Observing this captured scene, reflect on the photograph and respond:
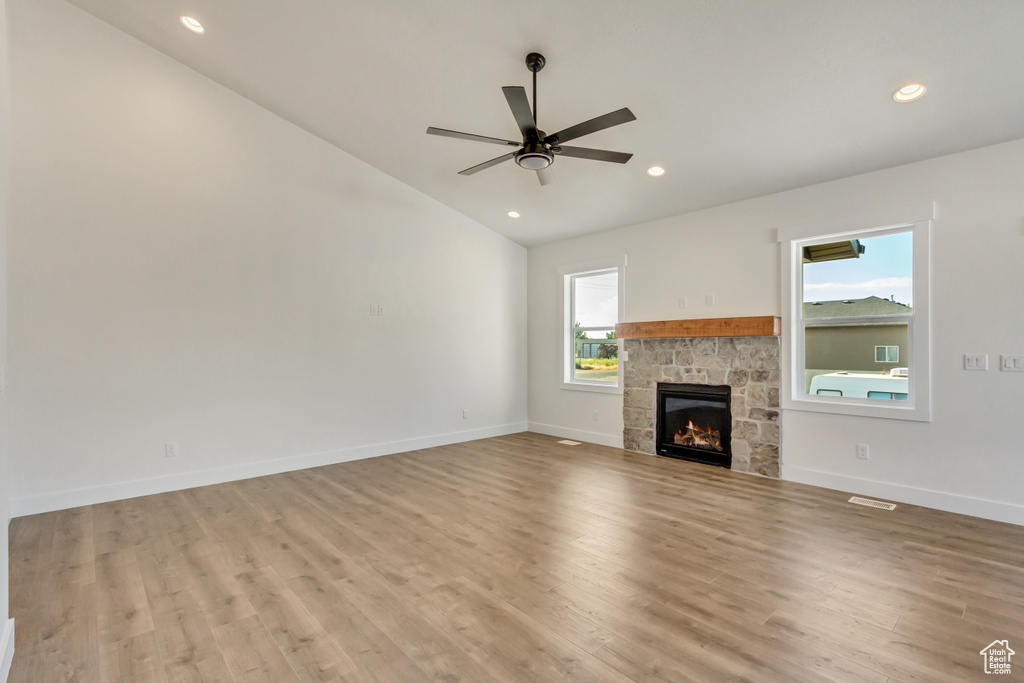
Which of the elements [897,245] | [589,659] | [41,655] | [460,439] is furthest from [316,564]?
[897,245]

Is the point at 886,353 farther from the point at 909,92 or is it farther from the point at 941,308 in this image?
the point at 909,92

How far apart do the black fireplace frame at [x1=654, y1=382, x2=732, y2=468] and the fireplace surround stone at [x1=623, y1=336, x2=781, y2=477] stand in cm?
6

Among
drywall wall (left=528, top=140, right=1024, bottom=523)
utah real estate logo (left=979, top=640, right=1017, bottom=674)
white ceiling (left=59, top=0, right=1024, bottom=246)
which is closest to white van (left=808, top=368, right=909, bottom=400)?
drywall wall (left=528, top=140, right=1024, bottom=523)

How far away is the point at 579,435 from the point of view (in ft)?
21.1

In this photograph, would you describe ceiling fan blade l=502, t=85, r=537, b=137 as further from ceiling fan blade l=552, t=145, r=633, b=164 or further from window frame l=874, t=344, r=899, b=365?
window frame l=874, t=344, r=899, b=365

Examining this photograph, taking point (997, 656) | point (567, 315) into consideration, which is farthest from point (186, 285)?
point (997, 656)

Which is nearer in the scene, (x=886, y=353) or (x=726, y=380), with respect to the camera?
(x=886, y=353)

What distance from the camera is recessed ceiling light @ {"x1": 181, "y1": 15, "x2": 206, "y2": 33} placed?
3629mm

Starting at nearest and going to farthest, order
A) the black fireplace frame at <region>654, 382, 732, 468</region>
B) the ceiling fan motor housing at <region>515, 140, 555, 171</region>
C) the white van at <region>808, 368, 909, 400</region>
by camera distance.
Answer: the ceiling fan motor housing at <region>515, 140, 555, 171</region>, the white van at <region>808, 368, 909, 400</region>, the black fireplace frame at <region>654, 382, 732, 468</region>

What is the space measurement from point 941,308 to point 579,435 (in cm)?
397

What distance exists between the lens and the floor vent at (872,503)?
3748mm

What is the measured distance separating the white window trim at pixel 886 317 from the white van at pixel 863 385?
2.1 inches

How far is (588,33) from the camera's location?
301 cm

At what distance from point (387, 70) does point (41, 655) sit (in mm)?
3984
